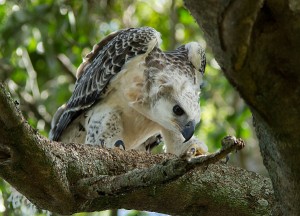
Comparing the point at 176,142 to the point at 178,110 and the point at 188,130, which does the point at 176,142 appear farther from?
the point at 188,130

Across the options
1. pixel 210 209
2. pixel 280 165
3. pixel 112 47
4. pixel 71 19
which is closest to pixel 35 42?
pixel 71 19

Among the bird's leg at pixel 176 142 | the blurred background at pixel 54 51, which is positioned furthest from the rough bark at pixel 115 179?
the blurred background at pixel 54 51

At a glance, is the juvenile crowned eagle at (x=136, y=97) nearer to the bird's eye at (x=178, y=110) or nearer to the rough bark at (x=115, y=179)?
the bird's eye at (x=178, y=110)

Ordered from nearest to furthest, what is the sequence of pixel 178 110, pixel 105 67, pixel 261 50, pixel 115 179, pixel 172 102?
pixel 261 50 → pixel 115 179 → pixel 178 110 → pixel 172 102 → pixel 105 67

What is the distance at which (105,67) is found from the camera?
5.71 metres

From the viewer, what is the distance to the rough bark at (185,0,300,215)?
205 cm

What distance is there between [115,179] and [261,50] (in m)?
1.12

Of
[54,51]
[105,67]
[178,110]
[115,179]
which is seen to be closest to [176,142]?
[178,110]

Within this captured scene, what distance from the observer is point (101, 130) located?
5.32 metres

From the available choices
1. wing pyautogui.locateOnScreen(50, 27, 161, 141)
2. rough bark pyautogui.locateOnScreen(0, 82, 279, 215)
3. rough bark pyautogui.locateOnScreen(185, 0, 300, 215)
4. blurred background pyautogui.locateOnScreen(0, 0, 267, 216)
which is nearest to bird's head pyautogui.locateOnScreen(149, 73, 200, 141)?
wing pyautogui.locateOnScreen(50, 27, 161, 141)

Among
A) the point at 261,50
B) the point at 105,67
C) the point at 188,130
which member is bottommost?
the point at 188,130

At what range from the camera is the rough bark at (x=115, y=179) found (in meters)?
2.78

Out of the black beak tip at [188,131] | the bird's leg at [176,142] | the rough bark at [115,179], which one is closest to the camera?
the rough bark at [115,179]

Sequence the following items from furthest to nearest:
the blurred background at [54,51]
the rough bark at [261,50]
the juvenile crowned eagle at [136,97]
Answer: the blurred background at [54,51], the juvenile crowned eagle at [136,97], the rough bark at [261,50]
